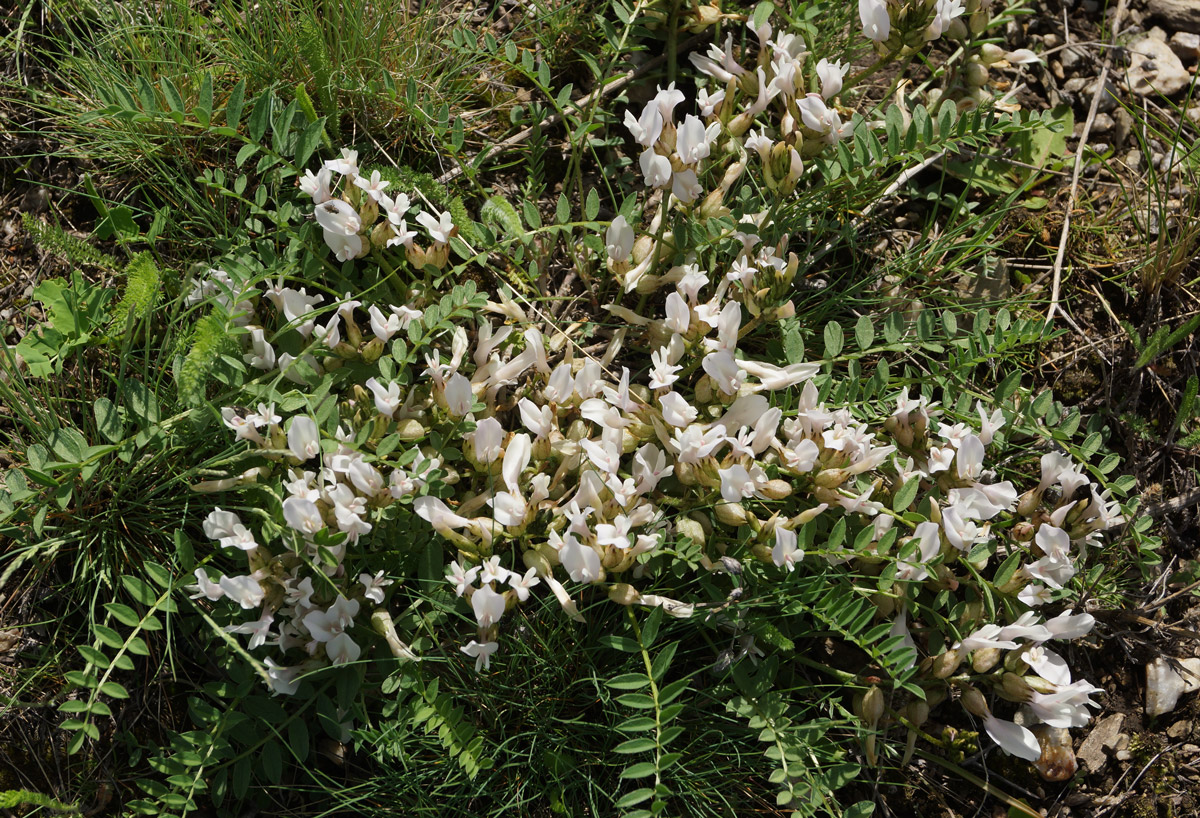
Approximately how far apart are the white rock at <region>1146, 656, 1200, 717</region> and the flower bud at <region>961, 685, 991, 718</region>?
2.47 ft

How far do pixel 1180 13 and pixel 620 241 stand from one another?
2.62m

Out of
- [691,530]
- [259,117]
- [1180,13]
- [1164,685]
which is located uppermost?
[1180,13]

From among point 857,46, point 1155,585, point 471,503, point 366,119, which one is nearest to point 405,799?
point 471,503

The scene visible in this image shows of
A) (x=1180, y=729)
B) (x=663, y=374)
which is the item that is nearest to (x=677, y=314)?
(x=663, y=374)

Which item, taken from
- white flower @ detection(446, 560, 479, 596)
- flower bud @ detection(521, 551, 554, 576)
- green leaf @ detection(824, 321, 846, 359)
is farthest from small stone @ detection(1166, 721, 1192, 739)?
white flower @ detection(446, 560, 479, 596)

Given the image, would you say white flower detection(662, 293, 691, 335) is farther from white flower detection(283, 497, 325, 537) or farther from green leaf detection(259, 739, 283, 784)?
green leaf detection(259, 739, 283, 784)

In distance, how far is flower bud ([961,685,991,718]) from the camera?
8.99 ft

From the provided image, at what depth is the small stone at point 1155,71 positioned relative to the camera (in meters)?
3.66

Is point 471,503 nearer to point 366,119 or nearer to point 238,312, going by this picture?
point 238,312

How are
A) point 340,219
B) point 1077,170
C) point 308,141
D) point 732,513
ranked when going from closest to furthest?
point 732,513
point 340,219
point 308,141
point 1077,170

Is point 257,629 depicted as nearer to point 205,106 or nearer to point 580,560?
point 580,560

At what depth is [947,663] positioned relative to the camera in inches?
105

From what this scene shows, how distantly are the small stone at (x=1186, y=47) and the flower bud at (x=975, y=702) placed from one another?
2696 mm

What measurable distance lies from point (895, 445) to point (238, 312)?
190cm
